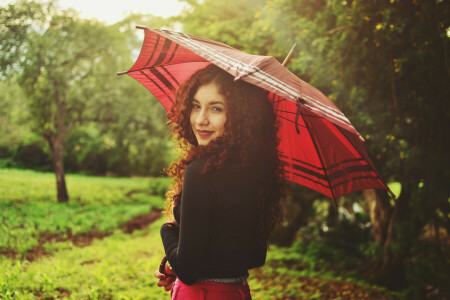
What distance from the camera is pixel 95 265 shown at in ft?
18.1

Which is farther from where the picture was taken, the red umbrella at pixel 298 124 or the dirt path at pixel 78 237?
the dirt path at pixel 78 237

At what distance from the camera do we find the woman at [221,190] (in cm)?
133

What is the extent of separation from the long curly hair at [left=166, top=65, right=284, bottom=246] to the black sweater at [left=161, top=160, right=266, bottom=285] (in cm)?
7

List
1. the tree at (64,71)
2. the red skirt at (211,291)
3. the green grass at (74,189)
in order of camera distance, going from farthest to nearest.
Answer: the tree at (64,71) < the green grass at (74,189) < the red skirt at (211,291)

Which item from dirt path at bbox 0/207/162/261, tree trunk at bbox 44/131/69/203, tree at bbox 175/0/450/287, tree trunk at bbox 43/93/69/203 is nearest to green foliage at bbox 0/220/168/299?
dirt path at bbox 0/207/162/261

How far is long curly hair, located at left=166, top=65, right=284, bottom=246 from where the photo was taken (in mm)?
1501

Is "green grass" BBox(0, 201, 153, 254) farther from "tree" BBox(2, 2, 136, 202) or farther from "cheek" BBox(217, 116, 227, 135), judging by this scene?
"cheek" BBox(217, 116, 227, 135)

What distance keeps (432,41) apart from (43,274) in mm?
5861

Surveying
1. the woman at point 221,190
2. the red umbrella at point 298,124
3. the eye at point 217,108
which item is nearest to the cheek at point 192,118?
the woman at point 221,190

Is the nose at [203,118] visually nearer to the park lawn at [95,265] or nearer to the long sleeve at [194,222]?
the long sleeve at [194,222]

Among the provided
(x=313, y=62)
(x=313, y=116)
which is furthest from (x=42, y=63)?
(x=313, y=116)

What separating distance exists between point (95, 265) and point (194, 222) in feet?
16.7

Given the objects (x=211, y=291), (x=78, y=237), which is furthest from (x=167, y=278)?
(x=78, y=237)

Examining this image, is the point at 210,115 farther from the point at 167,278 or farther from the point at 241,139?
the point at 167,278
